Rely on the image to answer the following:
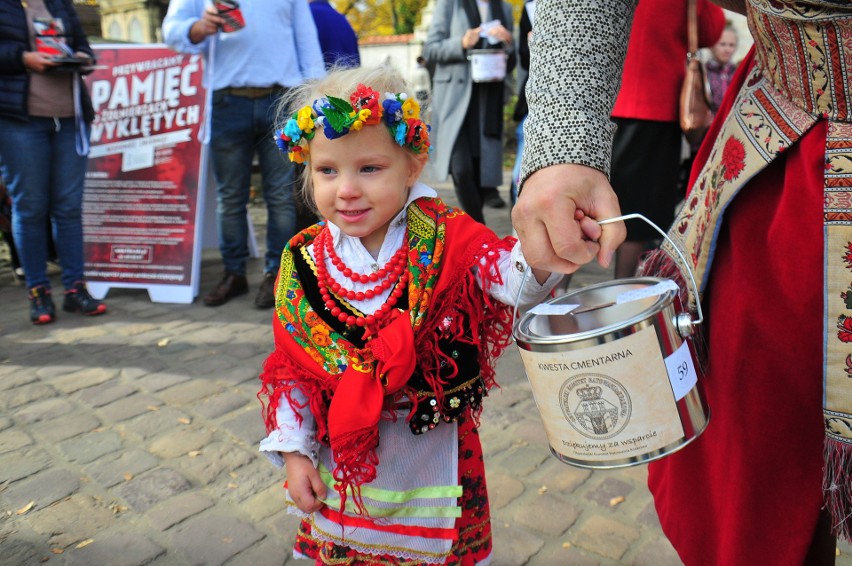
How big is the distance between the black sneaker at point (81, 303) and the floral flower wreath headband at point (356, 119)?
3.42 m

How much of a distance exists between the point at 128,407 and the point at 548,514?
1.96 meters

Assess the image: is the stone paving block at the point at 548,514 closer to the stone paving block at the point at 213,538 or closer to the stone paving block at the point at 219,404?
the stone paving block at the point at 213,538

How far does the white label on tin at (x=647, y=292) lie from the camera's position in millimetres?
1106

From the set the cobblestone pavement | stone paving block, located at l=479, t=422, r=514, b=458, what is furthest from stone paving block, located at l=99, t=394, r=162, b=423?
stone paving block, located at l=479, t=422, r=514, b=458

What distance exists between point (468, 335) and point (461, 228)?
239 millimetres

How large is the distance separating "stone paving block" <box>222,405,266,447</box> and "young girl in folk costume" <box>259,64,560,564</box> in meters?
1.28

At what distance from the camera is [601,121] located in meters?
1.14

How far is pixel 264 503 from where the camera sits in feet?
8.15

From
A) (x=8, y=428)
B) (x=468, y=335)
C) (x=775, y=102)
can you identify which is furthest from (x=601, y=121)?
(x=8, y=428)

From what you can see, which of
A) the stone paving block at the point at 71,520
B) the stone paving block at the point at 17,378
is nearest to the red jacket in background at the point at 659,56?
the stone paving block at the point at 71,520

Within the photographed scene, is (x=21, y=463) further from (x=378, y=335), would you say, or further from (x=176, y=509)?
(x=378, y=335)

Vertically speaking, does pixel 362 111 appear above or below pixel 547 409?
above

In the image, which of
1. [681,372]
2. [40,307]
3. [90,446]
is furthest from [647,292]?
[40,307]

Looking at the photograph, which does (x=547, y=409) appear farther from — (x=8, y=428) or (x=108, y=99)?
(x=108, y=99)
